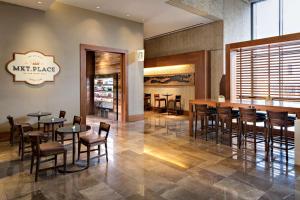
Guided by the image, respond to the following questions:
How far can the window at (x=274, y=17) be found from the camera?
7.84m

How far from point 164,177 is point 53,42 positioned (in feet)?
16.7

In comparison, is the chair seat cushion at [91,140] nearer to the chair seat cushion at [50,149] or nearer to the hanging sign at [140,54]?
the chair seat cushion at [50,149]

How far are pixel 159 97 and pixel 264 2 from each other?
6.09 meters

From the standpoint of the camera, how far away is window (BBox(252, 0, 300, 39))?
25.7 feet

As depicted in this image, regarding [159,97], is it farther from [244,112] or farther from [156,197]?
[156,197]

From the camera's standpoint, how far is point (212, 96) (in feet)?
28.8

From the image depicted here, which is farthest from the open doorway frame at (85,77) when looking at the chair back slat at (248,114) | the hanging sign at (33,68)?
the chair back slat at (248,114)

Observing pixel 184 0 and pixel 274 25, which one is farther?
pixel 274 25

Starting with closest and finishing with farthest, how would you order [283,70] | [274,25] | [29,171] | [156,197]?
1. [156,197]
2. [29,171]
3. [283,70]
4. [274,25]

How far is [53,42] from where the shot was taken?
6.29m

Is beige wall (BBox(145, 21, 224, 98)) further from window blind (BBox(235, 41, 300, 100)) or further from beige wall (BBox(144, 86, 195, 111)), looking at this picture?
window blind (BBox(235, 41, 300, 100))

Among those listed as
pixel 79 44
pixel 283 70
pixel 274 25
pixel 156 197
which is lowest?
pixel 156 197

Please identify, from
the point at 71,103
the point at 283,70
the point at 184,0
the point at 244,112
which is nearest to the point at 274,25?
the point at 283,70

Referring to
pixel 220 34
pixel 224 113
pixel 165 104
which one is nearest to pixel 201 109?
pixel 224 113
